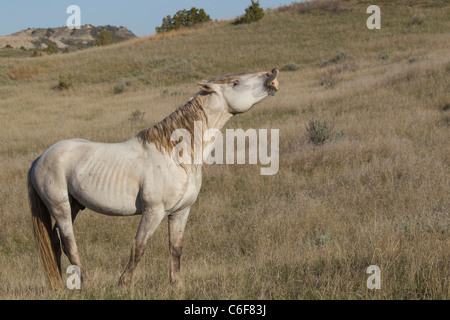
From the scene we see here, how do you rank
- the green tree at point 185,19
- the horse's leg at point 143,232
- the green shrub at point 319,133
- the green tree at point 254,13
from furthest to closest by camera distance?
the green tree at point 185,19 → the green tree at point 254,13 → the green shrub at point 319,133 → the horse's leg at point 143,232

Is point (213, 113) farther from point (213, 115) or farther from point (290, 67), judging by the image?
point (290, 67)

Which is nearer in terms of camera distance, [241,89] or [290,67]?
[241,89]

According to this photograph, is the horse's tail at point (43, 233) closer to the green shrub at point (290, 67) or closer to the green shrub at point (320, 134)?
the green shrub at point (320, 134)

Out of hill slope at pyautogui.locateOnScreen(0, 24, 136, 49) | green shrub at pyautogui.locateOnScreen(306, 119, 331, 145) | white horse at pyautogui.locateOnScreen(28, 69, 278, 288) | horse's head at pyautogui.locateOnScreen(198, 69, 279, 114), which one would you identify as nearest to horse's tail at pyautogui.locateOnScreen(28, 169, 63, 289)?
white horse at pyautogui.locateOnScreen(28, 69, 278, 288)

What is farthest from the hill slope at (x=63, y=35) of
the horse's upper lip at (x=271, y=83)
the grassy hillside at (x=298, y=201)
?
the horse's upper lip at (x=271, y=83)

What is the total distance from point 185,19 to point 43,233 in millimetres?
60313

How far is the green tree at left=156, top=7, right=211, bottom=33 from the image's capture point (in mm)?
59594

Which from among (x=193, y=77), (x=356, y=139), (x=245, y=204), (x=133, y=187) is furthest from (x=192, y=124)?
(x=193, y=77)

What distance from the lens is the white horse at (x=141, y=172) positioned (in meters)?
3.49

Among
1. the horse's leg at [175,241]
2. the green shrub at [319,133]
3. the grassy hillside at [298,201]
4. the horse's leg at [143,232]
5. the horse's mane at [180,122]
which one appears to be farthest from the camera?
the green shrub at [319,133]

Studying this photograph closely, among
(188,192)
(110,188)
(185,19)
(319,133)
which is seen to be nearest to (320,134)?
(319,133)

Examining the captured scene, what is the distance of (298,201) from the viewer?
7047mm

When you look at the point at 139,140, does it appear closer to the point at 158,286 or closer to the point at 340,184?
the point at 158,286

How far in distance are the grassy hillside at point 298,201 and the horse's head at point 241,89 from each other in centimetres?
157
